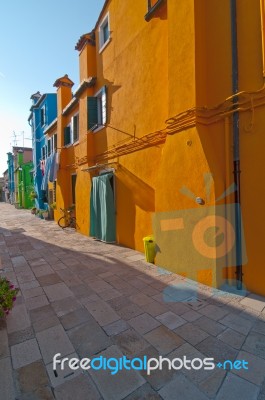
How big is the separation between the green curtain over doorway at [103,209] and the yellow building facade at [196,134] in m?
0.72

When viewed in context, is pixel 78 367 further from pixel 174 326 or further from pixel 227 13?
pixel 227 13

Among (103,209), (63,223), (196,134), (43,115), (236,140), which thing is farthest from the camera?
(43,115)

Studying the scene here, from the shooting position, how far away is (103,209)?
8422mm

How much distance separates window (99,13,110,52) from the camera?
8836 mm

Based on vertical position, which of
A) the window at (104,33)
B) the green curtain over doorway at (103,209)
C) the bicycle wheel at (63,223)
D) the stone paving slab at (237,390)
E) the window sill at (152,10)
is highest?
the window at (104,33)

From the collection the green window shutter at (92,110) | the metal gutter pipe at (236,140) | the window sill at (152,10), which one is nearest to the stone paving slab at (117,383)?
the metal gutter pipe at (236,140)

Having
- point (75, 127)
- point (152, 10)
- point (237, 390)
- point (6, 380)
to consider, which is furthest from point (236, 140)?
point (75, 127)

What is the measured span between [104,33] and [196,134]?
764 cm

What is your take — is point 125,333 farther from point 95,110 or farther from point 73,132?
point 73,132

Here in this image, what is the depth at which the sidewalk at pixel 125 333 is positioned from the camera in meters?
2.25

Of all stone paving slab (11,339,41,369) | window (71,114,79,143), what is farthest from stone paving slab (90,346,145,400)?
window (71,114,79,143)

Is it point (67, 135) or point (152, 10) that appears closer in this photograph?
point (152, 10)

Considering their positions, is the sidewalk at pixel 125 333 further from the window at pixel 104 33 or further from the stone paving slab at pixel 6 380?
the window at pixel 104 33

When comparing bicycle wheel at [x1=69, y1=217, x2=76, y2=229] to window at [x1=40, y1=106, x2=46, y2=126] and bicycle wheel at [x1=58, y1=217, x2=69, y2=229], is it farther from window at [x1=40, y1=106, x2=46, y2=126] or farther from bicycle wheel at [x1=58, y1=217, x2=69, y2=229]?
window at [x1=40, y1=106, x2=46, y2=126]
